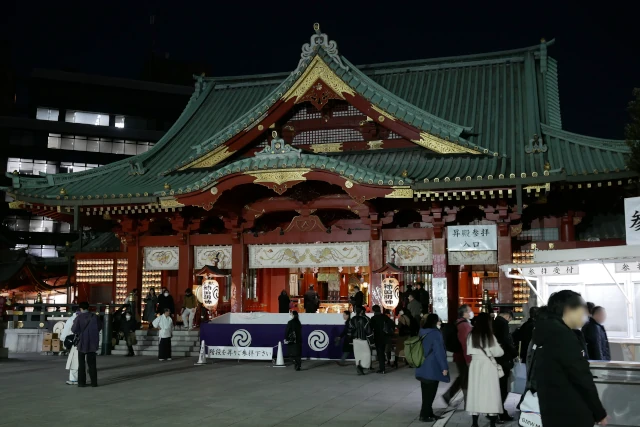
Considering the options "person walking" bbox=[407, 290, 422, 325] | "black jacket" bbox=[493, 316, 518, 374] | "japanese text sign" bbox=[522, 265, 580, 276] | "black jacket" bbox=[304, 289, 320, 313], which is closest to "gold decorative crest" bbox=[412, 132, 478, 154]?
"person walking" bbox=[407, 290, 422, 325]

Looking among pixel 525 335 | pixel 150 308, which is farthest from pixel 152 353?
pixel 525 335

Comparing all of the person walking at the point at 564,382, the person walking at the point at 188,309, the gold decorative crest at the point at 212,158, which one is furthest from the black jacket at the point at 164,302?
the person walking at the point at 564,382

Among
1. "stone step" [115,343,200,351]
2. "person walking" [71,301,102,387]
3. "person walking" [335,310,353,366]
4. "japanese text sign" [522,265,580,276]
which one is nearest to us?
"japanese text sign" [522,265,580,276]

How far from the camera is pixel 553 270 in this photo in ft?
46.1

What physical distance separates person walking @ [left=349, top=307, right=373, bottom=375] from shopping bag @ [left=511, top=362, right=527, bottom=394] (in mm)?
4547

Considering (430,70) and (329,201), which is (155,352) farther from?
(430,70)

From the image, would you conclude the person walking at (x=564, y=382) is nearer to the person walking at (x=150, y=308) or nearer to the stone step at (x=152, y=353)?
the stone step at (x=152, y=353)

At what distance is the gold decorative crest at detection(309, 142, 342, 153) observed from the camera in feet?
79.5

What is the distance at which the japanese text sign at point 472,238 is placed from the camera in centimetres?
2086

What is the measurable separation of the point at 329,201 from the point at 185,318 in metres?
6.14

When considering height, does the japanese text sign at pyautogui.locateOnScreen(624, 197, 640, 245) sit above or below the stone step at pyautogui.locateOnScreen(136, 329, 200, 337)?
above

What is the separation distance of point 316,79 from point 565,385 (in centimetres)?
1889

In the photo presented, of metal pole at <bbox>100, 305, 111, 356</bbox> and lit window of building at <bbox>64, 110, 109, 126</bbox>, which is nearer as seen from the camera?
metal pole at <bbox>100, 305, 111, 356</bbox>

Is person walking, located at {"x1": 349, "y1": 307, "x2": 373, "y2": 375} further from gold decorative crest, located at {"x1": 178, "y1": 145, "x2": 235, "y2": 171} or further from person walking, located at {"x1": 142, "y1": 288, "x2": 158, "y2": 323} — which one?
gold decorative crest, located at {"x1": 178, "y1": 145, "x2": 235, "y2": 171}
